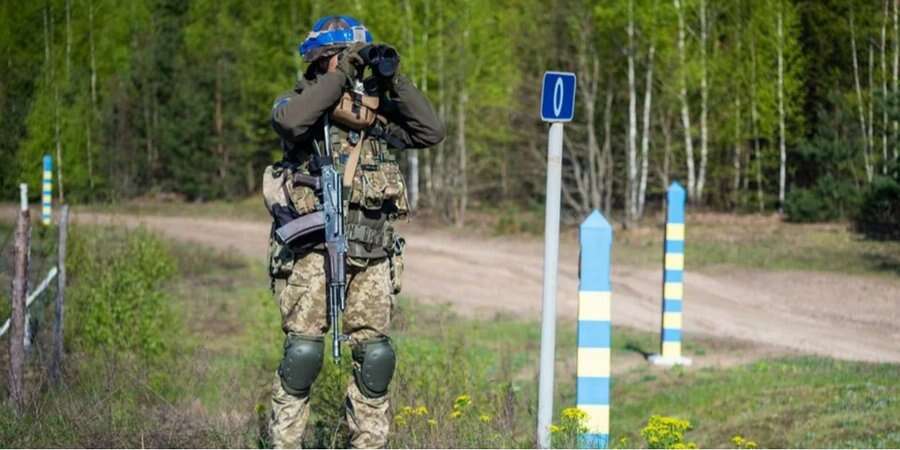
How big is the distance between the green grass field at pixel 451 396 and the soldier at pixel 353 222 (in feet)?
2.13

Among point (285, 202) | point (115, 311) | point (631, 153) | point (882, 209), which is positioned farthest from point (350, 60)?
point (631, 153)

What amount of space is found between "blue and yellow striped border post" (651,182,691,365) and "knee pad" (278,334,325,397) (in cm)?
614

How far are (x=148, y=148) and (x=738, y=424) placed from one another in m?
31.1

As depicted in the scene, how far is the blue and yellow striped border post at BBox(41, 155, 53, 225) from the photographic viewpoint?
14766 millimetres

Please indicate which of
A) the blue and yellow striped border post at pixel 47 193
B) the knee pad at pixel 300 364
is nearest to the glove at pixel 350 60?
the knee pad at pixel 300 364

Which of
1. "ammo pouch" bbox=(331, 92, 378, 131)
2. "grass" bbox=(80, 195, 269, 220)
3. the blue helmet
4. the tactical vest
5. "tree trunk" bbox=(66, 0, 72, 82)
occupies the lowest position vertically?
"grass" bbox=(80, 195, 269, 220)

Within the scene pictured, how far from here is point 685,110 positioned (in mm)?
31969

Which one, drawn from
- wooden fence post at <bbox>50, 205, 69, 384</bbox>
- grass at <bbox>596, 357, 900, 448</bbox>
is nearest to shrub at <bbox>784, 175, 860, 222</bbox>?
grass at <bbox>596, 357, 900, 448</bbox>

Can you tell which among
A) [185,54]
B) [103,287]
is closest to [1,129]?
[103,287]

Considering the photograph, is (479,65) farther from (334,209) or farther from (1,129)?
(334,209)

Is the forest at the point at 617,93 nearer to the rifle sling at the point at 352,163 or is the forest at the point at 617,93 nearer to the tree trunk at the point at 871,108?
the tree trunk at the point at 871,108

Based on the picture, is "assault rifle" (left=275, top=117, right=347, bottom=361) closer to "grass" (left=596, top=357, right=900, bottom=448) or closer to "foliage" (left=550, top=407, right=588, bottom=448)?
"foliage" (left=550, top=407, right=588, bottom=448)

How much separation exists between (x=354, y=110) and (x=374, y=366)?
113cm

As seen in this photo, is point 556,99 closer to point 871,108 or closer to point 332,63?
point 332,63
